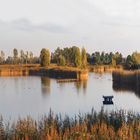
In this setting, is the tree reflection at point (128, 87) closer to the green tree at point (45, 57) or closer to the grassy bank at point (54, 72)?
the grassy bank at point (54, 72)

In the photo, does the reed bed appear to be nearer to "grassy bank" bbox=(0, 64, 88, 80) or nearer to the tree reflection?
the tree reflection

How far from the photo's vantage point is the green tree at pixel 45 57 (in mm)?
102938

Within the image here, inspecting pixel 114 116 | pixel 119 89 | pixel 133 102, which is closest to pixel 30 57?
pixel 119 89

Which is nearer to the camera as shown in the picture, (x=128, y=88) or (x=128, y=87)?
(x=128, y=88)

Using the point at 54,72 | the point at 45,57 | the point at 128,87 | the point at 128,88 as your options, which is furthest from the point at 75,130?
the point at 45,57

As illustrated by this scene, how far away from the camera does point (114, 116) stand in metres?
15.0

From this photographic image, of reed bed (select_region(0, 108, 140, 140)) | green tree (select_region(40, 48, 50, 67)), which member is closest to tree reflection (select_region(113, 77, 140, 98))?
reed bed (select_region(0, 108, 140, 140))

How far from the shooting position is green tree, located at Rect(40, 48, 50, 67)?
338 ft

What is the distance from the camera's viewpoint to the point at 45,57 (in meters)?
104

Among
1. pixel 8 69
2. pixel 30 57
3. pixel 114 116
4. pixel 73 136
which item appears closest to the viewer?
pixel 73 136

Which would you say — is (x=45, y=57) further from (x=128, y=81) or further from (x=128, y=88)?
(x=128, y=88)

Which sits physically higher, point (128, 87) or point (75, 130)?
point (75, 130)

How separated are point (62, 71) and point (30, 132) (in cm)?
6666

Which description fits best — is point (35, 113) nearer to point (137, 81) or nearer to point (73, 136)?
point (73, 136)
